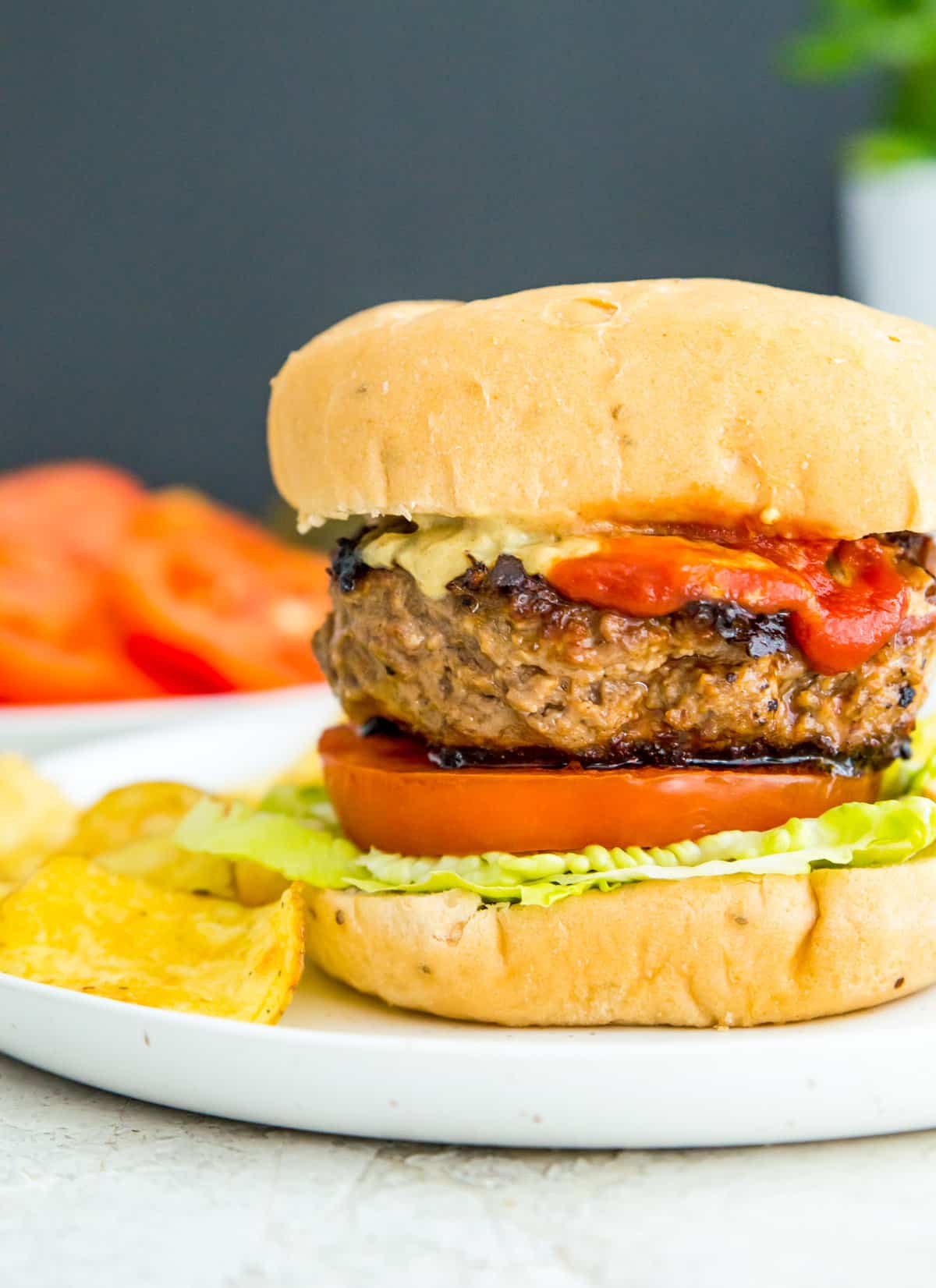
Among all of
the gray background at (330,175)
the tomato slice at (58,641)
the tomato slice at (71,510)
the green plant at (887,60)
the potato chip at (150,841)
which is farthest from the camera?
the gray background at (330,175)

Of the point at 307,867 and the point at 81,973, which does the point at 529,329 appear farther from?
the point at 81,973

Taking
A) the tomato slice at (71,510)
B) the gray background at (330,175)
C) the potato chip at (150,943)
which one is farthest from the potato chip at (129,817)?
the gray background at (330,175)

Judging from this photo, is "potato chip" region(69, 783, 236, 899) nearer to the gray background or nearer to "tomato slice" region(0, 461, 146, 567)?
"tomato slice" region(0, 461, 146, 567)

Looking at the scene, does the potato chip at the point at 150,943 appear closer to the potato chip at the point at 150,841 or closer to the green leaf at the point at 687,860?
the potato chip at the point at 150,841

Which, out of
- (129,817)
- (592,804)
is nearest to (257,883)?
(129,817)

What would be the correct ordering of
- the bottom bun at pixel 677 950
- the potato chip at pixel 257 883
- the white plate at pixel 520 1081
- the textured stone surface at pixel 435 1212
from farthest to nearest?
the potato chip at pixel 257 883 → the bottom bun at pixel 677 950 → the white plate at pixel 520 1081 → the textured stone surface at pixel 435 1212

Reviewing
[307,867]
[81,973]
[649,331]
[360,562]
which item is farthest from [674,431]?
[81,973]

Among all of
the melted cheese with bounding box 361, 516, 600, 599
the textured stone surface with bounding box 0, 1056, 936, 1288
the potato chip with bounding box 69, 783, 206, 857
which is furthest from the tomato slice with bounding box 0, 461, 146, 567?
the textured stone surface with bounding box 0, 1056, 936, 1288
